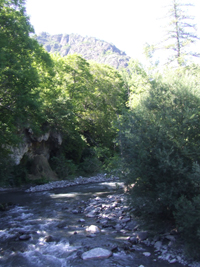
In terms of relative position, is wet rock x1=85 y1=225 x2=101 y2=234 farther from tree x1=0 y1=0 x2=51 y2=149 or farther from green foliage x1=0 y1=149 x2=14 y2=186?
green foliage x1=0 y1=149 x2=14 y2=186

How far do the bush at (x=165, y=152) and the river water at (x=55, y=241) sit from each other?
1.32 meters

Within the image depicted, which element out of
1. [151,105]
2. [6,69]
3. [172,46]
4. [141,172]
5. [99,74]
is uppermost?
[99,74]

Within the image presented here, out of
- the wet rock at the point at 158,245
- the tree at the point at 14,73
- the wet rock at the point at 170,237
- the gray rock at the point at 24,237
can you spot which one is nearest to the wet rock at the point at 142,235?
the wet rock at the point at 158,245

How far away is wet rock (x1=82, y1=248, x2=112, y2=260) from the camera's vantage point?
6.61 meters

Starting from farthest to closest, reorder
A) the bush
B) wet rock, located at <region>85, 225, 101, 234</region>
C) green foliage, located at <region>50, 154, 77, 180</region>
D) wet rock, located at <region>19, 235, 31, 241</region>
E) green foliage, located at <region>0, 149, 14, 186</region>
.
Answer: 1. green foliage, located at <region>50, 154, 77, 180</region>
2. green foliage, located at <region>0, 149, 14, 186</region>
3. wet rock, located at <region>85, 225, 101, 234</region>
4. wet rock, located at <region>19, 235, 31, 241</region>
5. the bush

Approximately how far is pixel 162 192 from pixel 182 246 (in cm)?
152

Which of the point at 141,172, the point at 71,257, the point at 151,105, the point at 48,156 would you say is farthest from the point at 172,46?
the point at 48,156

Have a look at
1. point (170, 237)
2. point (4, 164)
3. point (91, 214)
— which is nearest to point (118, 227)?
point (91, 214)

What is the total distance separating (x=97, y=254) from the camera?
22.0 feet

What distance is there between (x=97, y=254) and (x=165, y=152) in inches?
137

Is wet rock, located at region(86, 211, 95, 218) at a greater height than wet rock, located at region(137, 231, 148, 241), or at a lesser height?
lesser

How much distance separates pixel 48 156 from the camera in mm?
26281

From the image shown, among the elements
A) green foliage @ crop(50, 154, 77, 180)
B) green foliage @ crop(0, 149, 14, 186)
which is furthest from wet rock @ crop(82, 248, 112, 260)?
green foliage @ crop(50, 154, 77, 180)

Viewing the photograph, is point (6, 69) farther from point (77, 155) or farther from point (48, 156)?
point (77, 155)
